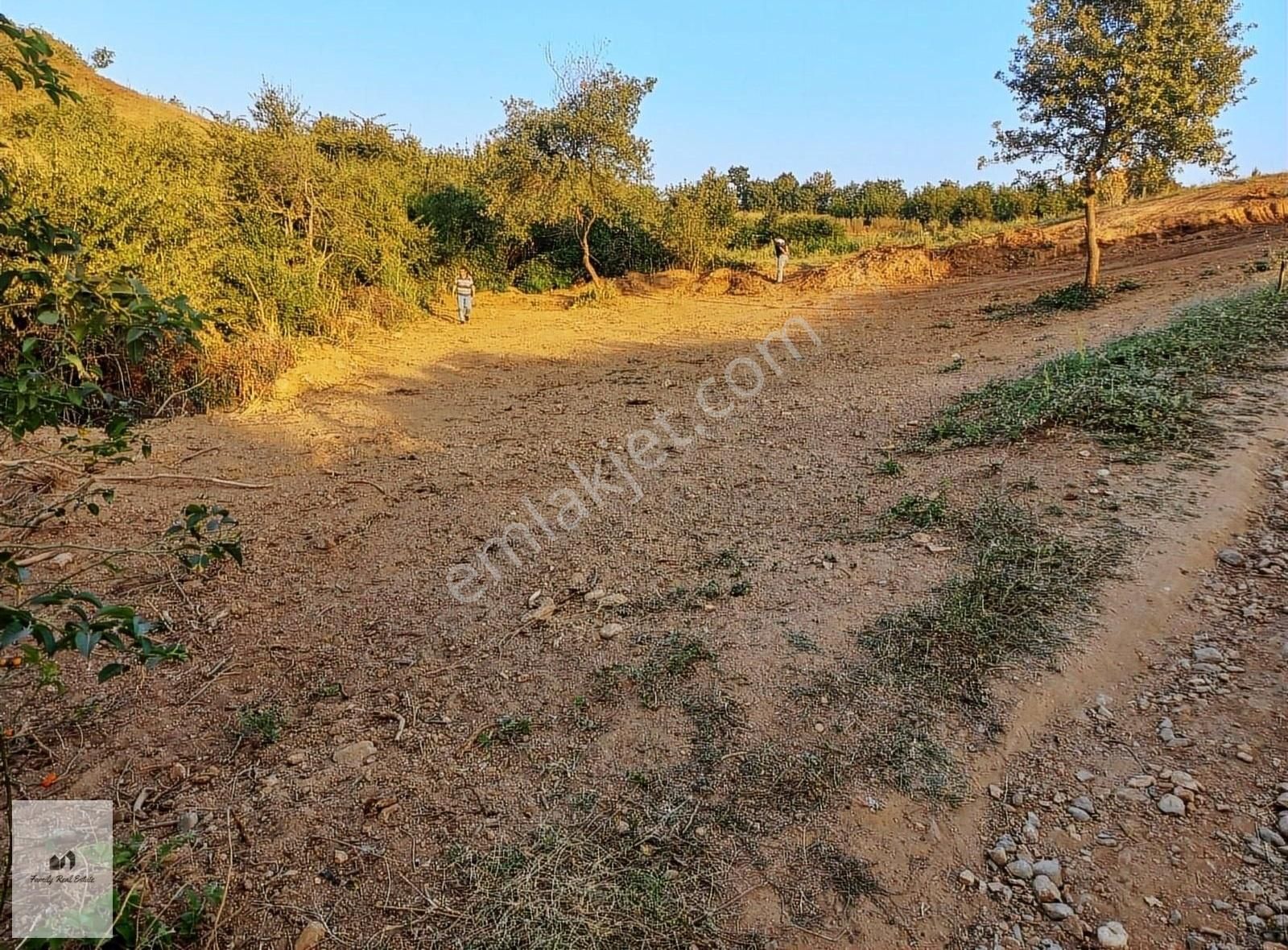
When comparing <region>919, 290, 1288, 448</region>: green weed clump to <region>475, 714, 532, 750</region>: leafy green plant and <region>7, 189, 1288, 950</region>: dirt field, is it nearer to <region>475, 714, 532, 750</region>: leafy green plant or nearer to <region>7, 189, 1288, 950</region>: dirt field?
<region>7, 189, 1288, 950</region>: dirt field

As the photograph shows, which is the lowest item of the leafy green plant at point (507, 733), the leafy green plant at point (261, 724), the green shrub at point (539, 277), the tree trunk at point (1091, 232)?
the leafy green plant at point (507, 733)

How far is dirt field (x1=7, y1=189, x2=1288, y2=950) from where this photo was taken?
2002 mm

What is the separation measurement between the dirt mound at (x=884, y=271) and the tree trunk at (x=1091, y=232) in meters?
4.91

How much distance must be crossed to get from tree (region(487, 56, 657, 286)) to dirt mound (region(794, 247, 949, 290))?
4972 mm

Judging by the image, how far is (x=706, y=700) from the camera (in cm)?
281

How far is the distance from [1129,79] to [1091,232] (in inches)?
83.9

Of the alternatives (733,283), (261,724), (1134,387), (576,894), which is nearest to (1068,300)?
(1134,387)

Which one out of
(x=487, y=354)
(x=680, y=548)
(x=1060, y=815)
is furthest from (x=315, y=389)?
(x=1060, y=815)

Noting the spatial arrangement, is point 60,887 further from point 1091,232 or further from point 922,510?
point 1091,232
